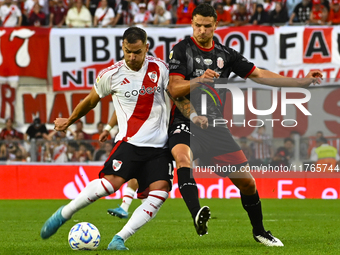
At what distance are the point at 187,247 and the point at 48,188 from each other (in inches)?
382

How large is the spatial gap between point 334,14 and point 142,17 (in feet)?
18.5

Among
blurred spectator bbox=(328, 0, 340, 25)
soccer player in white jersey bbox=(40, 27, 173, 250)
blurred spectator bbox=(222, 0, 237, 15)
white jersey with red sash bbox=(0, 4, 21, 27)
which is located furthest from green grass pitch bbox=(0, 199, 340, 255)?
blurred spectator bbox=(222, 0, 237, 15)

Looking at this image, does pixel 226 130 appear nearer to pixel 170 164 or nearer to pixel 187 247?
pixel 170 164

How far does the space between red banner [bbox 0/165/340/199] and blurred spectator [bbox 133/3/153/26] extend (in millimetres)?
5224

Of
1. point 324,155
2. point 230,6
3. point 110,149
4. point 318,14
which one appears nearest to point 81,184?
point 110,149

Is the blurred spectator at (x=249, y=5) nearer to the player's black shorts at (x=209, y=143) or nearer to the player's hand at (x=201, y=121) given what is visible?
the player's black shorts at (x=209, y=143)

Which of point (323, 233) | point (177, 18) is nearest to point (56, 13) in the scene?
point (177, 18)

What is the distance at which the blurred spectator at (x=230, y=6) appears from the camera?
18.2 metres

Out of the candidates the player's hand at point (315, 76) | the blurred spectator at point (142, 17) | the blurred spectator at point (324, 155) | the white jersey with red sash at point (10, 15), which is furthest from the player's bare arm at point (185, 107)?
the white jersey with red sash at point (10, 15)

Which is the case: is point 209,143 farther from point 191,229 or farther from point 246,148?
point 246,148

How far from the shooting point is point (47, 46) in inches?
702

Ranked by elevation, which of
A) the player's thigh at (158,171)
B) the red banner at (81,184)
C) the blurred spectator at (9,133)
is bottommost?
the red banner at (81,184)

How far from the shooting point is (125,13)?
18484 mm

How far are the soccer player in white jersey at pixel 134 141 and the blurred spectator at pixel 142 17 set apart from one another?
12226 millimetres
